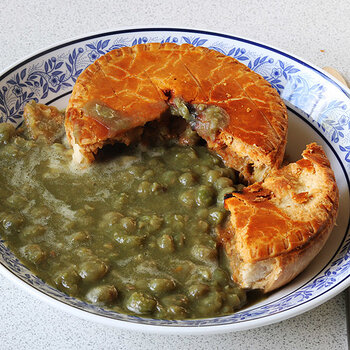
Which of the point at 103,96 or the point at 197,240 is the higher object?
Answer: the point at 103,96

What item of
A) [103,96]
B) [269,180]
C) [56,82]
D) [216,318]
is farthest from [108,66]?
[216,318]

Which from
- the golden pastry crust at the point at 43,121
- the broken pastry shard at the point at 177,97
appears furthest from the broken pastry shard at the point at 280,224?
the golden pastry crust at the point at 43,121

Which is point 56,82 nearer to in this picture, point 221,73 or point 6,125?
point 6,125

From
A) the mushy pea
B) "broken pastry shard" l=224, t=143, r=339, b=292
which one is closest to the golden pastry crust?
the mushy pea

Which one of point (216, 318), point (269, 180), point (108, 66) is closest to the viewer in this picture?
point (216, 318)

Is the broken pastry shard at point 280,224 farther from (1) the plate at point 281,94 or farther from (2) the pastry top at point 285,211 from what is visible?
(1) the plate at point 281,94

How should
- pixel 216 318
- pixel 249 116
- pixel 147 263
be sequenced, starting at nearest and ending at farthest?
pixel 216 318 → pixel 147 263 → pixel 249 116
